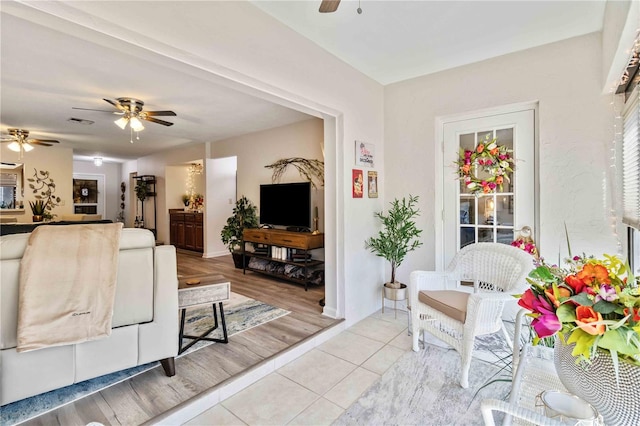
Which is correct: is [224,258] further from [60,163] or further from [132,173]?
[132,173]

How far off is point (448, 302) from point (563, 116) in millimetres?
1913

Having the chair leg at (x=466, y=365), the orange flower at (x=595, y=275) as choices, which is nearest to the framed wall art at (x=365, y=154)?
the chair leg at (x=466, y=365)

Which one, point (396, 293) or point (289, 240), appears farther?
point (289, 240)

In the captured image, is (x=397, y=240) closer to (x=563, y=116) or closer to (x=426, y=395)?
(x=426, y=395)

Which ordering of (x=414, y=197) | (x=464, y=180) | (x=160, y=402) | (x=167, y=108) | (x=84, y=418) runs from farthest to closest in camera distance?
(x=167, y=108) → (x=414, y=197) → (x=464, y=180) → (x=160, y=402) → (x=84, y=418)

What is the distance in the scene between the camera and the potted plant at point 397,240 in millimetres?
3168

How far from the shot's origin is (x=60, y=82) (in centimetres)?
317

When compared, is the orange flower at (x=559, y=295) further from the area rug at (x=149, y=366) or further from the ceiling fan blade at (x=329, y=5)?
the area rug at (x=149, y=366)

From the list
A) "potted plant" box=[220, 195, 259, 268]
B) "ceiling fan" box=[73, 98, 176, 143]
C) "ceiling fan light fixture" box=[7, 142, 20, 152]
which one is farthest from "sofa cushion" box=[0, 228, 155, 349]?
"ceiling fan light fixture" box=[7, 142, 20, 152]

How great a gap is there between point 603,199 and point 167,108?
5026mm

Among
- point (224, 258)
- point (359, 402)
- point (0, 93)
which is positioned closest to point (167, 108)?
point (0, 93)

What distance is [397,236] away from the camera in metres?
3.21

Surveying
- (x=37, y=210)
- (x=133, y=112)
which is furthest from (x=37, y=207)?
(x=133, y=112)

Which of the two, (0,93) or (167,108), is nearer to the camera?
(0,93)
